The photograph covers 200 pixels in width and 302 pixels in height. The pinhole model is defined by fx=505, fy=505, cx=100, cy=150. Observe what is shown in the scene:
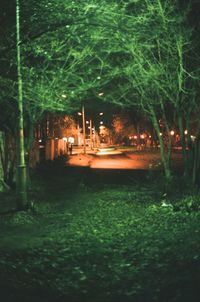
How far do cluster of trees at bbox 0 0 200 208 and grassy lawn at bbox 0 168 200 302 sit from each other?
8.97ft

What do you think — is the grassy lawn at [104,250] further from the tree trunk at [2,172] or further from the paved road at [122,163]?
the paved road at [122,163]

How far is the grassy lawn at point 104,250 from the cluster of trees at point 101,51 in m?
2.73

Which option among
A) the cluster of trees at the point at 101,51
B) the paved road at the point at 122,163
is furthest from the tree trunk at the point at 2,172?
the paved road at the point at 122,163

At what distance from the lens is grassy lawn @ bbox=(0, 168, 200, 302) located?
7.24 metres

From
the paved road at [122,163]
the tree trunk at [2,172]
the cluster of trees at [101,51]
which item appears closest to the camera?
the cluster of trees at [101,51]

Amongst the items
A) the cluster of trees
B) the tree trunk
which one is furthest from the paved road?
the cluster of trees

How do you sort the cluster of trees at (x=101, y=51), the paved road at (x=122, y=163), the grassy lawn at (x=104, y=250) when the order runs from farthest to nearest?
the paved road at (x=122, y=163)
the cluster of trees at (x=101, y=51)
the grassy lawn at (x=104, y=250)

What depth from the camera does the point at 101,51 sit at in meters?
16.9

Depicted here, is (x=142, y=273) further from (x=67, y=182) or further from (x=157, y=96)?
(x=67, y=182)

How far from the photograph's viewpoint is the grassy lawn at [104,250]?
7238 mm

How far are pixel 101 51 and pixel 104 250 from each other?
8.56 meters

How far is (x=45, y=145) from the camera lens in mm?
44344

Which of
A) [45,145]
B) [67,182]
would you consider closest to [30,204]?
[67,182]

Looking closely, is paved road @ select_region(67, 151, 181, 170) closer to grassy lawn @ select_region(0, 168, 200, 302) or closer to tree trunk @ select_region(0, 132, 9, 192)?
tree trunk @ select_region(0, 132, 9, 192)
